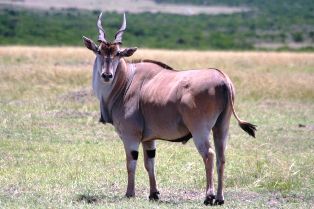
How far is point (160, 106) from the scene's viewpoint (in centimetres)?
1048

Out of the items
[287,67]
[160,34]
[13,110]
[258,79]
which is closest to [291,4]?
[160,34]

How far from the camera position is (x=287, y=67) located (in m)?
36.3

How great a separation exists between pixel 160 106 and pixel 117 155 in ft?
12.6

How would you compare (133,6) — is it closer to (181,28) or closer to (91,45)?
(181,28)

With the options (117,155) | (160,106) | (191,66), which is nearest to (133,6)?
(191,66)

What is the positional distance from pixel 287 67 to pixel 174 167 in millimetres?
23904

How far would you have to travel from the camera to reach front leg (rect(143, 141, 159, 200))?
10625 millimetres

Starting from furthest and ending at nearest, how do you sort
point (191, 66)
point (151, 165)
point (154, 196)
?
point (191, 66) → point (151, 165) → point (154, 196)

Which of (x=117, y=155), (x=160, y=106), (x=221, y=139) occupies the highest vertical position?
(x=160, y=106)

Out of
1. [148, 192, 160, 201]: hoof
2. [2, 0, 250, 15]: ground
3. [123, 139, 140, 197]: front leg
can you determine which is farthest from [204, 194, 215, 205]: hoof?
[2, 0, 250, 15]: ground

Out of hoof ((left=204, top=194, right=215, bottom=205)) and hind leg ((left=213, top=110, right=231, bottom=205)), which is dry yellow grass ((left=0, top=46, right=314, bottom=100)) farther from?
hoof ((left=204, top=194, right=215, bottom=205))

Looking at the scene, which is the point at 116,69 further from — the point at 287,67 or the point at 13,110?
the point at 287,67

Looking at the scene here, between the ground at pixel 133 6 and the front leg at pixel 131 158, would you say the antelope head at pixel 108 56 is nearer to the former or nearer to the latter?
the front leg at pixel 131 158

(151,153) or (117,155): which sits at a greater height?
(151,153)
